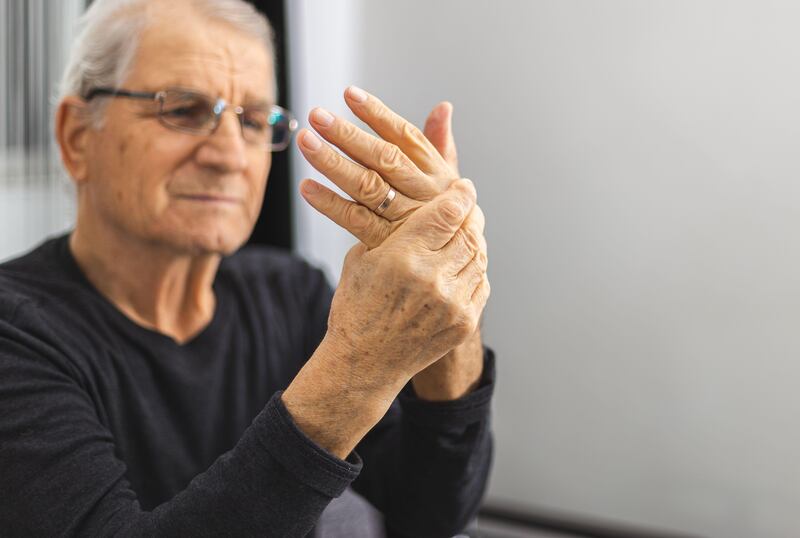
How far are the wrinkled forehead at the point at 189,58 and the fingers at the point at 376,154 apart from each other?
0.44m

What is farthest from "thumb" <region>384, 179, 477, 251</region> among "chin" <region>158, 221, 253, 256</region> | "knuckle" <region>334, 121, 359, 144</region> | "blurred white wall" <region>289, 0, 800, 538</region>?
"blurred white wall" <region>289, 0, 800, 538</region>

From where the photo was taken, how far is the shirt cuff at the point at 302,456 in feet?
2.58

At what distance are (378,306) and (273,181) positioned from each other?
1430mm

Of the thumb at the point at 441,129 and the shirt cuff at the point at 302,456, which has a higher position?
the thumb at the point at 441,129

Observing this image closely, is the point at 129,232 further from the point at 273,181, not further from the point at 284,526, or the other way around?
the point at 273,181

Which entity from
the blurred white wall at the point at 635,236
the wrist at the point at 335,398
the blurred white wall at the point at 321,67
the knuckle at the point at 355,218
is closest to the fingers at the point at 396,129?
the knuckle at the point at 355,218

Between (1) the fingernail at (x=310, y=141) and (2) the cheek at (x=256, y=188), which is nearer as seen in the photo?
(1) the fingernail at (x=310, y=141)

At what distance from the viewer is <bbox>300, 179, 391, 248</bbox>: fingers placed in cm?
83

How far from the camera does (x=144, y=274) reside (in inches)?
49.1

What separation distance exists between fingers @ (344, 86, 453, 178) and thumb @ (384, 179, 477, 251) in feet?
0.30

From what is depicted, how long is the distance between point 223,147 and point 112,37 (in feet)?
0.82

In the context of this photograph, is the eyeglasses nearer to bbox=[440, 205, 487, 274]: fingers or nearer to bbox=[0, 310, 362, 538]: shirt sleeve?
bbox=[0, 310, 362, 538]: shirt sleeve

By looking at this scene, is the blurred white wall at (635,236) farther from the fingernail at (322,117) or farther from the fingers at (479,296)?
the fingernail at (322,117)

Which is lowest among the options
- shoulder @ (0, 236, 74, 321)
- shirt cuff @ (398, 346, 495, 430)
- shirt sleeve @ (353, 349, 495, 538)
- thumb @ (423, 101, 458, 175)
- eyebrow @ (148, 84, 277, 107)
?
shirt sleeve @ (353, 349, 495, 538)
